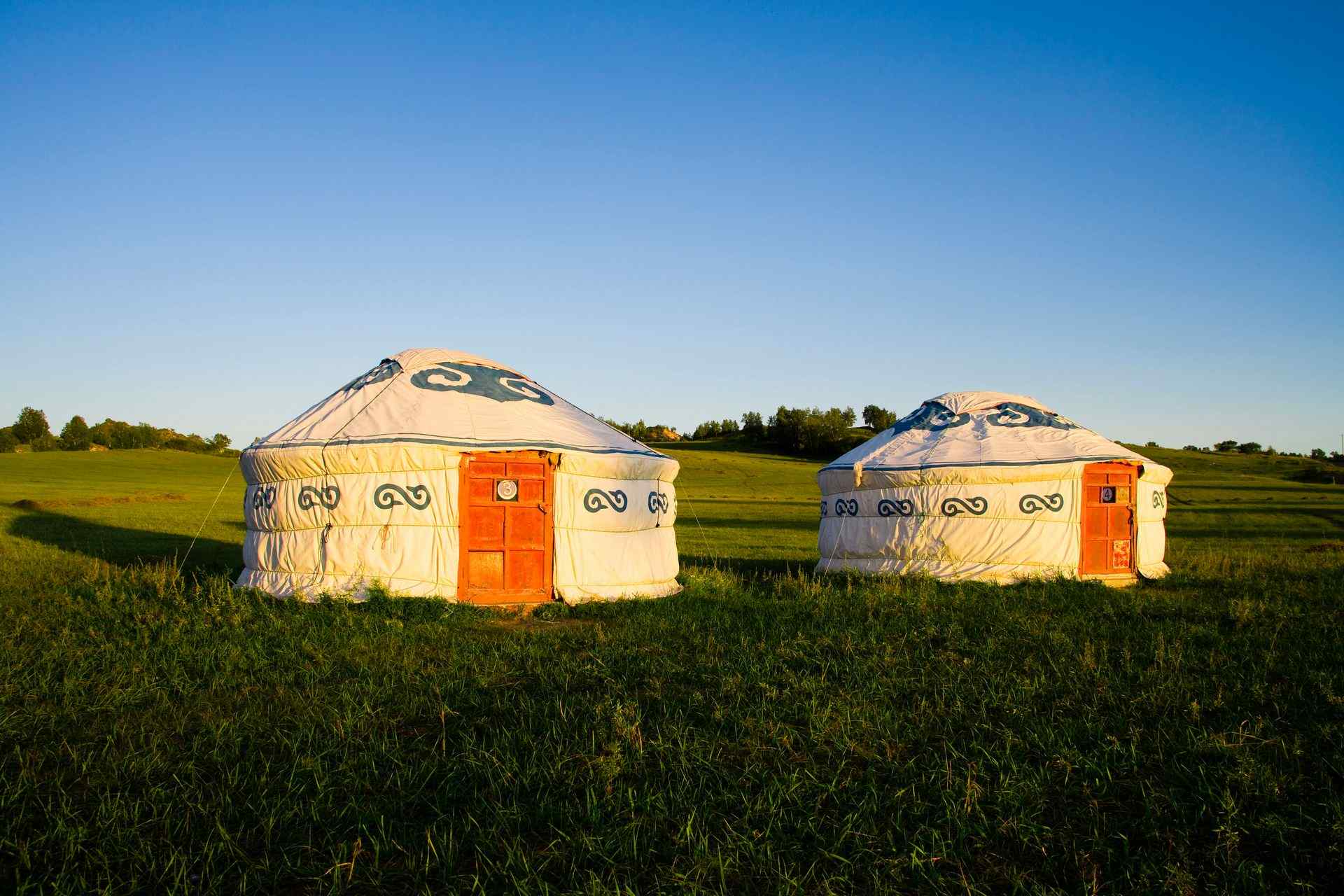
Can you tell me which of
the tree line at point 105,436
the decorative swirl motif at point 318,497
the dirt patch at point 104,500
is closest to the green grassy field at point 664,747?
the decorative swirl motif at point 318,497

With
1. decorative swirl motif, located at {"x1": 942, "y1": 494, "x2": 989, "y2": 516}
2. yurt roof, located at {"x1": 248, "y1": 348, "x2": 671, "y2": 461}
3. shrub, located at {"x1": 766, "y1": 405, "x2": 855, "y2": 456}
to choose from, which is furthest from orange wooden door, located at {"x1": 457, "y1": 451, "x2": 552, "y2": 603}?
shrub, located at {"x1": 766, "y1": 405, "x2": 855, "y2": 456}

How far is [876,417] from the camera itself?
49562mm

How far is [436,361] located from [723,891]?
7.22 metres

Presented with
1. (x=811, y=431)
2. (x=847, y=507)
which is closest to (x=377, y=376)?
(x=847, y=507)

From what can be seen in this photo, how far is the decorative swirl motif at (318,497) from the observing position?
23.3 ft

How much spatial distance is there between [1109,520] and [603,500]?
6075mm

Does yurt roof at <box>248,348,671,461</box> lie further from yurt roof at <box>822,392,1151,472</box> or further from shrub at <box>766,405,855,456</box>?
shrub at <box>766,405,855,456</box>

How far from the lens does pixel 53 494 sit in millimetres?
23812

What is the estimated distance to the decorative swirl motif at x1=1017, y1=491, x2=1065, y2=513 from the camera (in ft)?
29.5

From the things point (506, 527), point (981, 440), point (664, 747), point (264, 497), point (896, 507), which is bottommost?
point (664, 747)

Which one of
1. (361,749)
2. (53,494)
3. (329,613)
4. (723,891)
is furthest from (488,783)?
(53,494)

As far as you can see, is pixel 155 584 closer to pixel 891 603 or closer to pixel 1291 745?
pixel 891 603

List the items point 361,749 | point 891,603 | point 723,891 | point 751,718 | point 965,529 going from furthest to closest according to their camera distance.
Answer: point 965,529 → point 891,603 → point 751,718 → point 361,749 → point 723,891

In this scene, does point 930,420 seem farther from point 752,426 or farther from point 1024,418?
point 752,426
